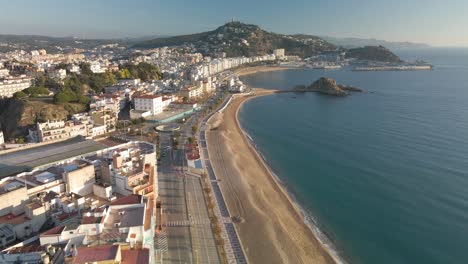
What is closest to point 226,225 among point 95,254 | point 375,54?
point 95,254

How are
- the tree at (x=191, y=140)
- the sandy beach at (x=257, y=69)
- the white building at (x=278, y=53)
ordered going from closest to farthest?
the tree at (x=191, y=140) < the sandy beach at (x=257, y=69) < the white building at (x=278, y=53)

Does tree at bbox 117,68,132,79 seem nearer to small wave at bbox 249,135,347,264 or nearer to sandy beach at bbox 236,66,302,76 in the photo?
small wave at bbox 249,135,347,264

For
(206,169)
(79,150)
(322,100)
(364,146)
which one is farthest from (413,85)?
(79,150)

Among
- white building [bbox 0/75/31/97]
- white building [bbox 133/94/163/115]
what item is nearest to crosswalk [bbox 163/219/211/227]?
white building [bbox 133/94/163/115]

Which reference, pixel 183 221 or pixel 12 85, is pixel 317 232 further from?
pixel 12 85

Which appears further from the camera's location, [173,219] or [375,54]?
[375,54]

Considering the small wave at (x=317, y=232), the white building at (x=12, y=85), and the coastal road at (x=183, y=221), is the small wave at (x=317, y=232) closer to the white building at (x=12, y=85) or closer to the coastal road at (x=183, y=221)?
the coastal road at (x=183, y=221)

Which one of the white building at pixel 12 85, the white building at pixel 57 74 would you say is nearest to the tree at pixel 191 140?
the white building at pixel 12 85
